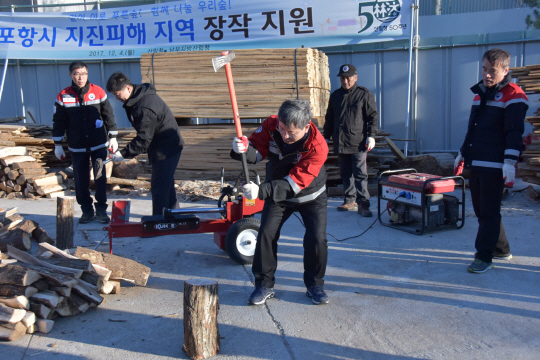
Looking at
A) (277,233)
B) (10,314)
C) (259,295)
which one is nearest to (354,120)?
(277,233)

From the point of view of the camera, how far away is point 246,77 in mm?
7762

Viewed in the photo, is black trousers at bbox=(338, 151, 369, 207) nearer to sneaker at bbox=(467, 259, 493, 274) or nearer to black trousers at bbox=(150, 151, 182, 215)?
sneaker at bbox=(467, 259, 493, 274)

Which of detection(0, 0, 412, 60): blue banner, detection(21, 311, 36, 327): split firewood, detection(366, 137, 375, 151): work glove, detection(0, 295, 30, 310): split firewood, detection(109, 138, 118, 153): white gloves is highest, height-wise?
detection(0, 0, 412, 60): blue banner

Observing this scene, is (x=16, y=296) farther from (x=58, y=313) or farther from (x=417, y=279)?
(x=417, y=279)

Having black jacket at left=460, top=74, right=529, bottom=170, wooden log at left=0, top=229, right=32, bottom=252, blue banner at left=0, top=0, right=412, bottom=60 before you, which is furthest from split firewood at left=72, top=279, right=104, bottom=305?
blue banner at left=0, top=0, right=412, bottom=60

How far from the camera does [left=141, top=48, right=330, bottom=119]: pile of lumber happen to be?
755 centimetres

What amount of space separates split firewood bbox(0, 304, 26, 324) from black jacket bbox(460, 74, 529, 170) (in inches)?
148

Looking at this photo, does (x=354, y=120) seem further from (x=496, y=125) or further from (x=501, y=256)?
(x=501, y=256)

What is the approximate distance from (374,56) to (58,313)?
7774 millimetres

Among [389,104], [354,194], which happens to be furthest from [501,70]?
[389,104]

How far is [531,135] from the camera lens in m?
6.88

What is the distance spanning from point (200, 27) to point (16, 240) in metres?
5.74

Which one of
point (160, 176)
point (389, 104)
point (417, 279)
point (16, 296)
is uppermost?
point (389, 104)

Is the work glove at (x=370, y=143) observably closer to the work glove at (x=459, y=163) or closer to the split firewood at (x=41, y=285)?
the work glove at (x=459, y=163)
